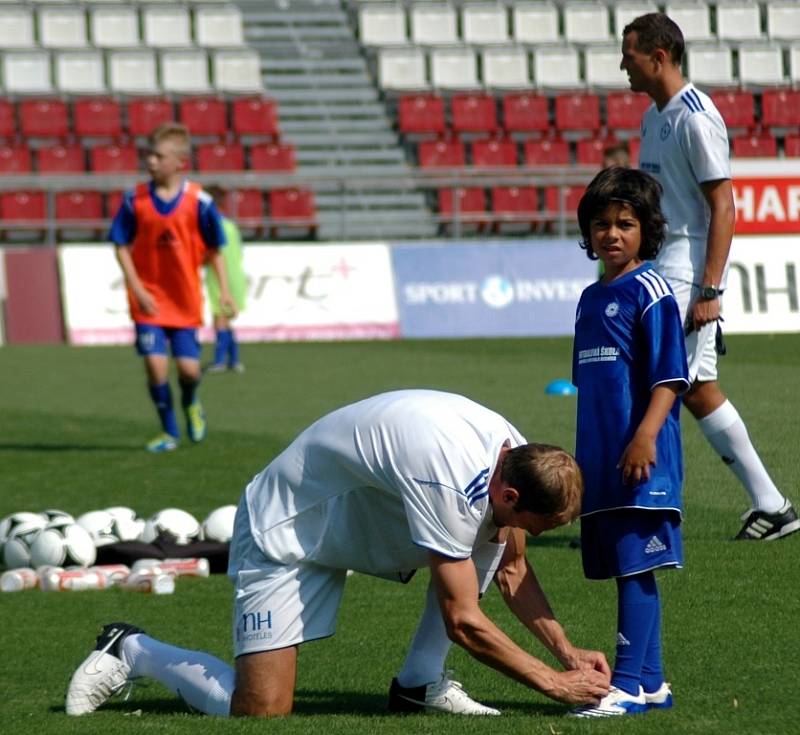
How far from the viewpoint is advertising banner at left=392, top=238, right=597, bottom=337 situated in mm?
22234

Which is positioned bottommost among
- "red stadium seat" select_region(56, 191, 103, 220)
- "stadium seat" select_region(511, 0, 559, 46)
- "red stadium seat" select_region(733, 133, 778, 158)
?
"red stadium seat" select_region(56, 191, 103, 220)

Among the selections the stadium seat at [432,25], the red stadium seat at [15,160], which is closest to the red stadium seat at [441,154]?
the stadium seat at [432,25]

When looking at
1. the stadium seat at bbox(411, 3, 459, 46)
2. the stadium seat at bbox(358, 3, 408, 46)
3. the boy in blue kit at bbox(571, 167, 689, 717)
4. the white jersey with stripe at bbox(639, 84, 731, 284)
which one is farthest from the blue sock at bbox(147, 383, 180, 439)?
the stadium seat at bbox(358, 3, 408, 46)

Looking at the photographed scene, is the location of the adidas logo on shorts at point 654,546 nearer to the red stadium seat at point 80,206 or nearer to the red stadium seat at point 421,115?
the red stadium seat at point 80,206

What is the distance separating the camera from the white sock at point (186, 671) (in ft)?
16.2

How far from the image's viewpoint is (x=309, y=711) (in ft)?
16.4

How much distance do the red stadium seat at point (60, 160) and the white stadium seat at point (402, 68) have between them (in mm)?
6116

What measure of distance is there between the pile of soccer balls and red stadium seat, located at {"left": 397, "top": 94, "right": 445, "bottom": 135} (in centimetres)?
2035

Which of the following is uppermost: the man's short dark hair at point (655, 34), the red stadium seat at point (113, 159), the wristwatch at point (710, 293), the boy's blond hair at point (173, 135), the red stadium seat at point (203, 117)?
the red stadium seat at point (203, 117)

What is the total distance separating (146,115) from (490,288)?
755cm

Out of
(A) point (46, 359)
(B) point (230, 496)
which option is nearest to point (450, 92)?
(A) point (46, 359)

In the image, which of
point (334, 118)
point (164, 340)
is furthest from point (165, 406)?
point (334, 118)

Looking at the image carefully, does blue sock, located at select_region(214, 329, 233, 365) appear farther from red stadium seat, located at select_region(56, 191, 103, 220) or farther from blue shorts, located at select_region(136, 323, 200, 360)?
red stadium seat, located at select_region(56, 191, 103, 220)

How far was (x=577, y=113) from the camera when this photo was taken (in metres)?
28.1
